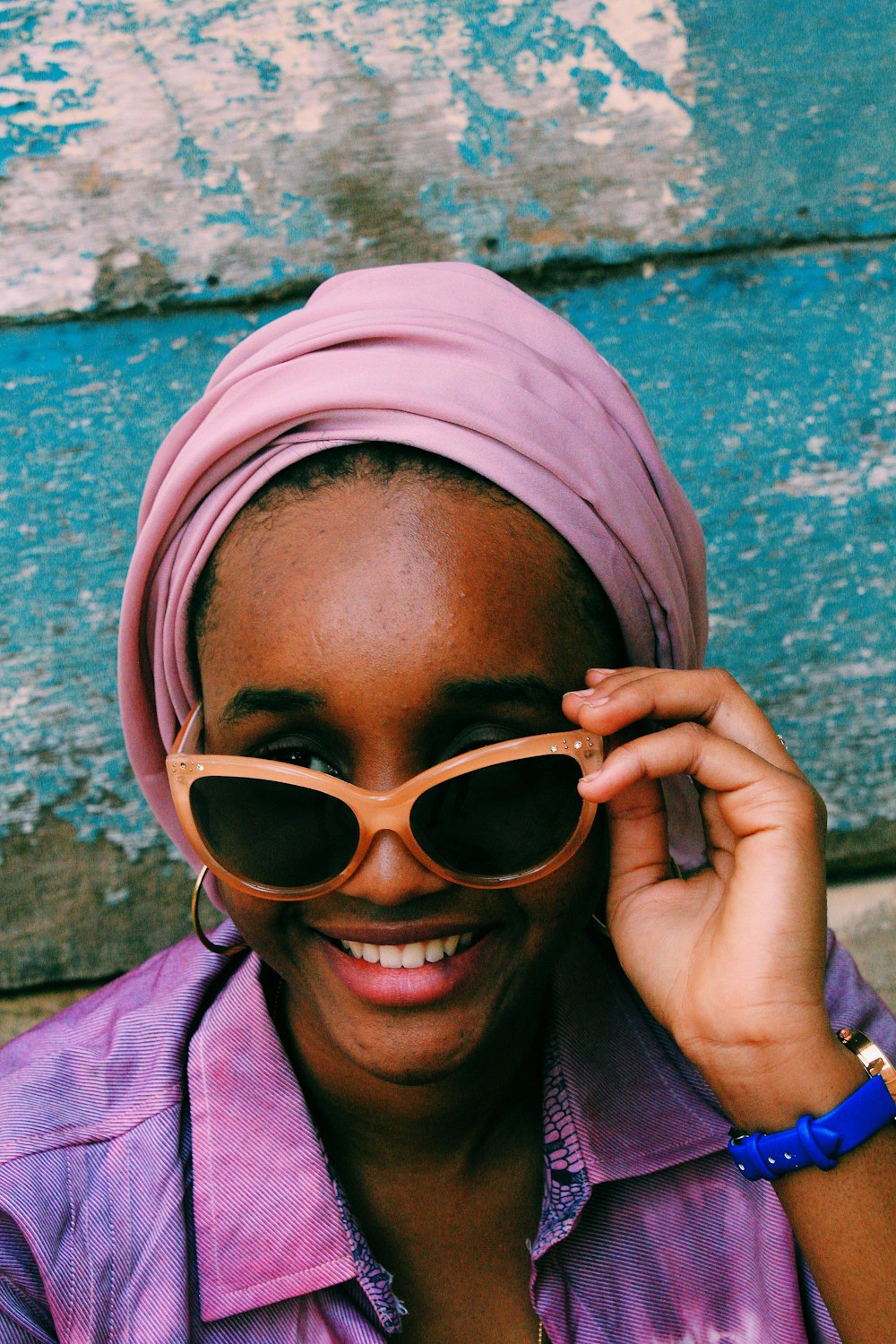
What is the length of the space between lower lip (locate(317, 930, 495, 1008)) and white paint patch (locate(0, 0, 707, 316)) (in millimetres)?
1291

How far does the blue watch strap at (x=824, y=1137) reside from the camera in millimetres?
1232

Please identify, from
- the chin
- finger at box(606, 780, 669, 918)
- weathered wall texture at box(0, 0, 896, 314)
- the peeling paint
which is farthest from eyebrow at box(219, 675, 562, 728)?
weathered wall texture at box(0, 0, 896, 314)

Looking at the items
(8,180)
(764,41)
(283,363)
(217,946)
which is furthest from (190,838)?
(764,41)

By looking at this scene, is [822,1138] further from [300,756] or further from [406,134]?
[406,134]

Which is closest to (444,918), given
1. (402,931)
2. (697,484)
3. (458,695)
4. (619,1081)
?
(402,931)

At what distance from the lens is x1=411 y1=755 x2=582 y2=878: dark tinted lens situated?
1157mm

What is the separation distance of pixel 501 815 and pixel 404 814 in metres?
0.11

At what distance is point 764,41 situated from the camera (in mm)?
1973

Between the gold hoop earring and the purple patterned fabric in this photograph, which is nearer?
the purple patterned fabric

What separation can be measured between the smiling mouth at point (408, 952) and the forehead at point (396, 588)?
0.33m

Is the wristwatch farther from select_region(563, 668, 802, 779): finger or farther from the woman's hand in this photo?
select_region(563, 668, 802, 779): finger

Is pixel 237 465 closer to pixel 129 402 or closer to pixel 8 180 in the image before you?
pixel 129 402

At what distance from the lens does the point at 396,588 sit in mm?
1174

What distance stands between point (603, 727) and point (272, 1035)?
0.67m
